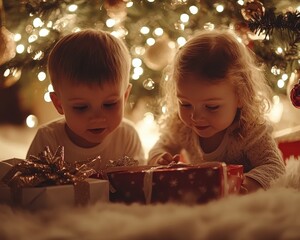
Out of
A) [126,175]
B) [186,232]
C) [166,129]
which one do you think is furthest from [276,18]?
[186,232]

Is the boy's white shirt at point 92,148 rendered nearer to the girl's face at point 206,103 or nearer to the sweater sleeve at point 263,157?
the girl's face at point 206,103

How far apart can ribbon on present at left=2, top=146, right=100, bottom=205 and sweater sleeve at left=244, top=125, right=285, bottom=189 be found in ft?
1.51

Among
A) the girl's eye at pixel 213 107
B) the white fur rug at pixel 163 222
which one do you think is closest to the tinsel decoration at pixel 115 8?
the girl's eye at pixel 213 107

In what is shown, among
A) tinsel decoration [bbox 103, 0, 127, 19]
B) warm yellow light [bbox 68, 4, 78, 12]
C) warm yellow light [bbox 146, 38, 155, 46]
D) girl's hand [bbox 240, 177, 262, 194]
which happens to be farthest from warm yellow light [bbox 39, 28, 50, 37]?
girl's hand [bbox 240, 177, 262, 194]

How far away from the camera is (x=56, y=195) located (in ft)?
2.97

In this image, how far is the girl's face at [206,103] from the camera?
1.23m

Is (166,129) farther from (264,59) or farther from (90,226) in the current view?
(90,226)

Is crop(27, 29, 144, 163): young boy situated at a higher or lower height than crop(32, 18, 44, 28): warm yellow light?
lower

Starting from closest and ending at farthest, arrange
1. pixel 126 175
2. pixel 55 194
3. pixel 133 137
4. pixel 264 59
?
pixel 55 194
pixel 126 175
pixel 133 137
pixel 264 59

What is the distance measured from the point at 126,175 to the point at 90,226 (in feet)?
1.16

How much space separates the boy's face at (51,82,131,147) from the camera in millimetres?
1213

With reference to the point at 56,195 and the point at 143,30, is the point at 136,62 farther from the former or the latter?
the point at 56,195

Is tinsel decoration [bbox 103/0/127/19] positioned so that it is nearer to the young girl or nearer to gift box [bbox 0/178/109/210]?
the young girl

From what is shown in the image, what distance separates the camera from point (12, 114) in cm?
194
